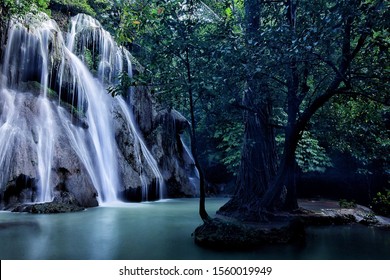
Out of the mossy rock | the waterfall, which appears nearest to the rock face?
the waterfall

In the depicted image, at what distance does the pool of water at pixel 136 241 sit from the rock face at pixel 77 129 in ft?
6.92

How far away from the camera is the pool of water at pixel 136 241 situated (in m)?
5.66

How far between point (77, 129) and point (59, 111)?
1.03 meters

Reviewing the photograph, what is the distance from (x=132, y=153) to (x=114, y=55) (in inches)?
257

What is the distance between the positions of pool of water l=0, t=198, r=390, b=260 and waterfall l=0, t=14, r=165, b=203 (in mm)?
2931

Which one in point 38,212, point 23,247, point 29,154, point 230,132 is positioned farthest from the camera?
point 230,132

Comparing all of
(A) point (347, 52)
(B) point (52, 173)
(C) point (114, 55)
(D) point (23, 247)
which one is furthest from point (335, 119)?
(C) point (114, 55)

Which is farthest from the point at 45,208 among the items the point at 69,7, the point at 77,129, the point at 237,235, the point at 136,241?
the point at 69,7

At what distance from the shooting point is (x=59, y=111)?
14.0m

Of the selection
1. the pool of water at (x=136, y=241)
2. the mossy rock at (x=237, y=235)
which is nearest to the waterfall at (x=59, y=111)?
the pool of water at (x=136, y=241)

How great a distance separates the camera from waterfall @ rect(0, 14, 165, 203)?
461 inches

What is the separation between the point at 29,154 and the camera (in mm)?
11336

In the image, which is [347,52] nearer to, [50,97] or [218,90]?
[218,90]

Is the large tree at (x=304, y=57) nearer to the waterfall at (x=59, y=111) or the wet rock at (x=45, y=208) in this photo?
the wet rock at (x=45, y=208)
